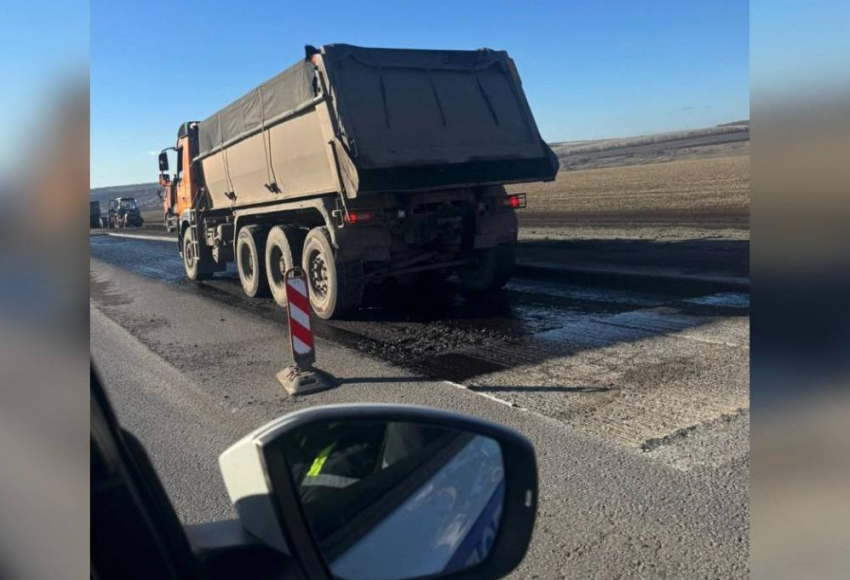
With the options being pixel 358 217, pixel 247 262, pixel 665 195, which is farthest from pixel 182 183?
pixel 665 195

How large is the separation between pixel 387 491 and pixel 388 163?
20.4 feet

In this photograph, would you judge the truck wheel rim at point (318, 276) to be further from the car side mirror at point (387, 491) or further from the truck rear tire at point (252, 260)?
the car side mirror at point (387, 491)

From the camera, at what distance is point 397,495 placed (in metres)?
1.52

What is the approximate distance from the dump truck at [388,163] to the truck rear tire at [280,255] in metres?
0.02

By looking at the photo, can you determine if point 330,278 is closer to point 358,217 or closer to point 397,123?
point 358,217

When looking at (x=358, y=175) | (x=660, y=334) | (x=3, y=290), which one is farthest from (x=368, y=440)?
(x=358, y=175)

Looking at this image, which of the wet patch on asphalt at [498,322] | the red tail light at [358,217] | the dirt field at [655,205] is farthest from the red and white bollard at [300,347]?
the dirt field at [655,205]

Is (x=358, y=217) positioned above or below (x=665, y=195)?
below

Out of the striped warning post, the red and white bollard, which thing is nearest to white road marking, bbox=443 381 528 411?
the red and white bollard

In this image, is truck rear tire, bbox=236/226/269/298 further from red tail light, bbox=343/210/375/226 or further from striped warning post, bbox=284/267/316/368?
striped warning post, bbox=284/267/316/368

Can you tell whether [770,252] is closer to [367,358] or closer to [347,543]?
[347,543]

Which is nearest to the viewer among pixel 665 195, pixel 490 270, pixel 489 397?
pixel 489 397

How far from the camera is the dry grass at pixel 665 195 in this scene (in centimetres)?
1869

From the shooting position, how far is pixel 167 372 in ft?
19.4
